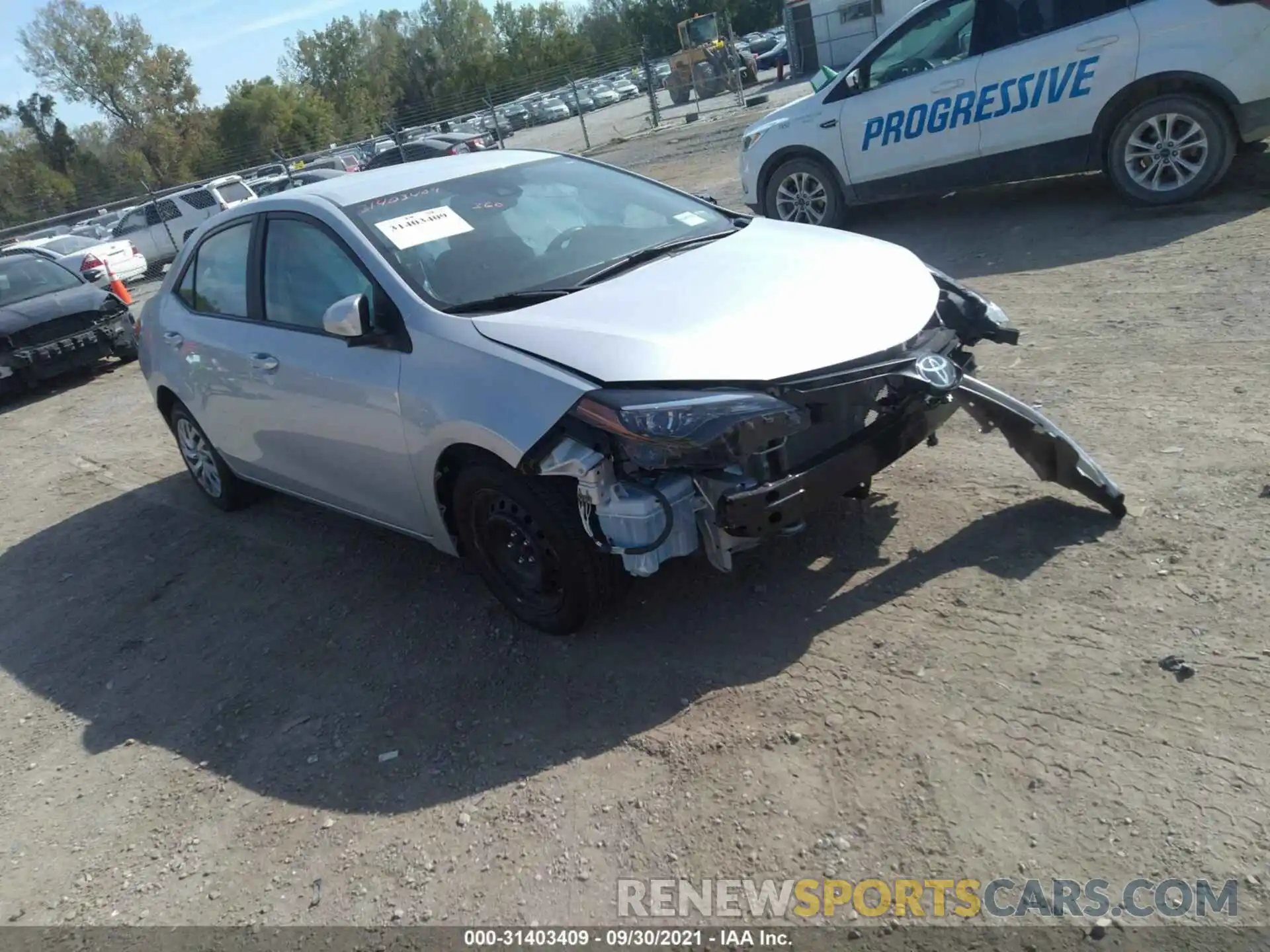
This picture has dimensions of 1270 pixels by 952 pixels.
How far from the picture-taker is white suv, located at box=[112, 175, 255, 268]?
2578 centimetres

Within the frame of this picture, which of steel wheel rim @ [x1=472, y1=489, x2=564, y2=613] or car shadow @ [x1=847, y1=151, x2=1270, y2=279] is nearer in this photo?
steel wheel rim @ [x1=472, y1=489, x2=564, y2=613]

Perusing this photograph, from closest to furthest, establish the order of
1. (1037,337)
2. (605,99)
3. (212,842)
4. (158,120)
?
1. (212,842)
2. (1037,337)
3. (605,99)
4. (158,120)

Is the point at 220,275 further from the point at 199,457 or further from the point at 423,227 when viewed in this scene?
the point at 423,227

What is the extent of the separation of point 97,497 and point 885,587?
601 cm

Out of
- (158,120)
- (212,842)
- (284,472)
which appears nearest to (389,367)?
(284,472)

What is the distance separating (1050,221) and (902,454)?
550 centimetres

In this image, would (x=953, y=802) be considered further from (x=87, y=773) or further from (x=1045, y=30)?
(x=1045, y=30)

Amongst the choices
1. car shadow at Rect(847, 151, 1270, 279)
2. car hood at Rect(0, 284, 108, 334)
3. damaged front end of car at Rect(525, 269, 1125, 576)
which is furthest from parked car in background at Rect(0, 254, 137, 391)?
damaged front end of car at Rect(525, 269, 1125, 576)

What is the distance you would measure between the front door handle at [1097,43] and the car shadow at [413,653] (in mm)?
4924

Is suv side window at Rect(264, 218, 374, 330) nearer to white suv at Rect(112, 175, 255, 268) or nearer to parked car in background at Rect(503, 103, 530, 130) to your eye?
white suv at Rect(112, 175, 255, 268)

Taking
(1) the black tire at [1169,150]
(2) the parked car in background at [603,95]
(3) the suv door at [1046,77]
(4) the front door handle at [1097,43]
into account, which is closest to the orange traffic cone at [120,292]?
(3) the suv door at [1046,77]

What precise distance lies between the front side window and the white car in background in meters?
10.1

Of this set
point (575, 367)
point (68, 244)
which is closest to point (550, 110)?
point (68, 244)

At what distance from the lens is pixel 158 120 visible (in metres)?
59.4
